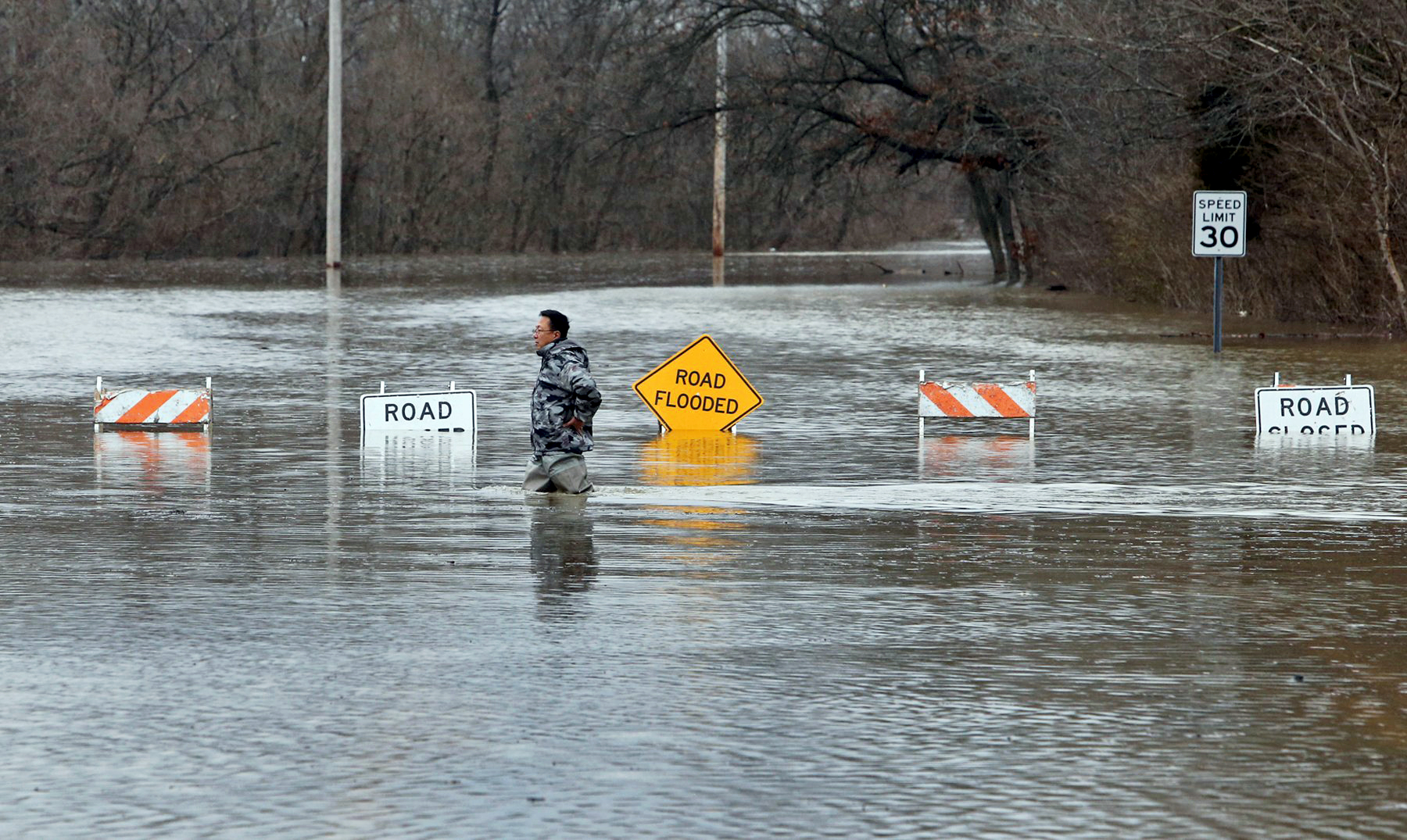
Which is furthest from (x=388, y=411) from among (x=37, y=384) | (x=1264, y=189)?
(x=1264, y=189)

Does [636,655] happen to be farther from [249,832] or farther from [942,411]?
[942,411]

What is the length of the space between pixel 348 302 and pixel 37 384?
17.9 meters

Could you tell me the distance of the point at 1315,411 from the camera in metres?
16.8

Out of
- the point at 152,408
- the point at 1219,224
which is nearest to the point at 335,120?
the point at 1219,224

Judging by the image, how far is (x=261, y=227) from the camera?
70.4 m

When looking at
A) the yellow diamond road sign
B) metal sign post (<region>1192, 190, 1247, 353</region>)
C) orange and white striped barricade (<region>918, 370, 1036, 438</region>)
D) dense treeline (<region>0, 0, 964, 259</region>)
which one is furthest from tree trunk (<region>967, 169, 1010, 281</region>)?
the yellow diamond road sign

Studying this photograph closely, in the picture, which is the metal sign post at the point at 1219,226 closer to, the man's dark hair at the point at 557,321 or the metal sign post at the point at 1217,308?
the metal sign post at the point at 1217,308

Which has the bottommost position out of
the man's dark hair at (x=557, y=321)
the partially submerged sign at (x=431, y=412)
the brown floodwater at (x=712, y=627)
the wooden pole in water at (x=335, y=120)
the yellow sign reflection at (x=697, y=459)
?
the brown floodwater at (x=712, y=627)

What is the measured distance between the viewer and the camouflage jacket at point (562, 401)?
13.0 m

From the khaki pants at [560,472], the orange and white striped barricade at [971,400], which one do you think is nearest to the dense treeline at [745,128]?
the orange and white striped barricade at [971,400]

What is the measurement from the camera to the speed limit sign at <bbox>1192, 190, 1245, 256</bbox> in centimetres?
2570

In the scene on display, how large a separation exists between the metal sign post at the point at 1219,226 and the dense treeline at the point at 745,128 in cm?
320

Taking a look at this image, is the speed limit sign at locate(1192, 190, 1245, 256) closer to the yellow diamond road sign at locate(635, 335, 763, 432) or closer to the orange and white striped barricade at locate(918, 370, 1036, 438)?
the orange and white striped barricade at locate(918, 370, 1036, 438)

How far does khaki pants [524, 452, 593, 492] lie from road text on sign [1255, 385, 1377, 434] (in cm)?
594
